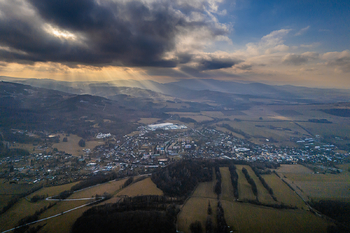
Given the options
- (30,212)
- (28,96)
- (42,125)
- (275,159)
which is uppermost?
(28,96)

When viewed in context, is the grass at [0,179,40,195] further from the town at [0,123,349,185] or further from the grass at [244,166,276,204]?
the grass at [244,166,276,204]

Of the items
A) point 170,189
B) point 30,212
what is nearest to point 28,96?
point 30,212

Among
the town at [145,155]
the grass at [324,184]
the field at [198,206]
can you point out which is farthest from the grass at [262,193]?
the town at [145,155]

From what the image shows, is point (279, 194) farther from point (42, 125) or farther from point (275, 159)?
point (42, 125)

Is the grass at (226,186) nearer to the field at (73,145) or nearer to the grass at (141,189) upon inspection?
the grass at (141,189)

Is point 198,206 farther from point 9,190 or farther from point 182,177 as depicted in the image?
point 9,190

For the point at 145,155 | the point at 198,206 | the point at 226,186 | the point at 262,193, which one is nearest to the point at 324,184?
the point at 262,193
